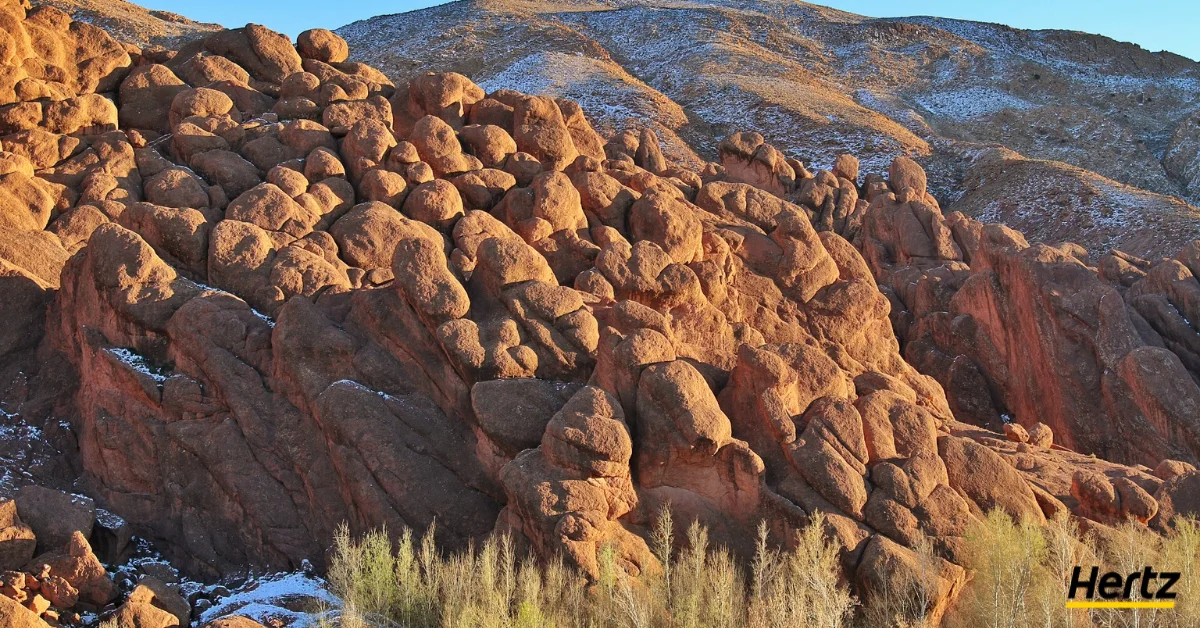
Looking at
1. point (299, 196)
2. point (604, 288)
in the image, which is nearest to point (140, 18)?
point (299, 196)

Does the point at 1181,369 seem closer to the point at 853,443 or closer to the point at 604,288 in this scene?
the point at 853,443

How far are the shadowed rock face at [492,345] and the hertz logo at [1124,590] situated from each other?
6.85 feet

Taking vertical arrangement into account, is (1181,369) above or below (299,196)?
below

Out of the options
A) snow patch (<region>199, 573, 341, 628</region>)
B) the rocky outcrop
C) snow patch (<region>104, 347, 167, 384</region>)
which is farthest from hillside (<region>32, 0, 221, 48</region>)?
snow patch (<region>199, 573, 341, 628</region>)

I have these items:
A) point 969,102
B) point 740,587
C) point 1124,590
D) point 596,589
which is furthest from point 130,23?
point 1124,590

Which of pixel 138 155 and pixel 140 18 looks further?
pixel 140 18

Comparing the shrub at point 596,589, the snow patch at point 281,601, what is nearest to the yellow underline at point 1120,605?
the shrub at point 596,589

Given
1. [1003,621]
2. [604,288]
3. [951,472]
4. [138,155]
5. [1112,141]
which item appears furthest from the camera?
[1112,141]

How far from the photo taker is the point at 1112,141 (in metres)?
86.9

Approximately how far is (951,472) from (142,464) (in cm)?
1743

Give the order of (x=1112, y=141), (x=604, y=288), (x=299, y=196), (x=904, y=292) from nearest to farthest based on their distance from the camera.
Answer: (x=604, y=288) → (x=299, y=196) → (x=904, y=292) → (x=1112, y=141)

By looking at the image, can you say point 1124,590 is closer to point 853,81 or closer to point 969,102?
point 969,102

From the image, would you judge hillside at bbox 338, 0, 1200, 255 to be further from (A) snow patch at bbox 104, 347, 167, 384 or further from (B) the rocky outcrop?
(A) snow patch at bbox 104, 347, 167, 384

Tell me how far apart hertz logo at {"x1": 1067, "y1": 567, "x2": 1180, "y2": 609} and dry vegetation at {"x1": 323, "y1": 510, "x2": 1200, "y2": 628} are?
169 millimetres
